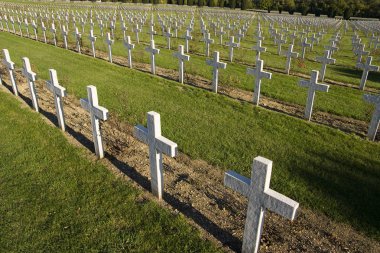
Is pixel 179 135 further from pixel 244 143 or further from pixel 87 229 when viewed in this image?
pixel 87 229

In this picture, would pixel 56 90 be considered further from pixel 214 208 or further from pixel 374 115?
pixel 374 115

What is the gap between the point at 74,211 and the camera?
417 cm

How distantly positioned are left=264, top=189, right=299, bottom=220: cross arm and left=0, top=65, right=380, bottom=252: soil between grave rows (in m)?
0.98

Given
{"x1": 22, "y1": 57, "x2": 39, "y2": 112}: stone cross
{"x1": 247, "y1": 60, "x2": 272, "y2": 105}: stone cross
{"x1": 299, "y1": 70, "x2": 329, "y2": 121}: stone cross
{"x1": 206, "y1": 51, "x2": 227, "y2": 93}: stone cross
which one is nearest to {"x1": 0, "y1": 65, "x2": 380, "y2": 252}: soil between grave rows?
{"x1": 22, "y1": 57, "x2": 39, "y2": 112}: stone cross

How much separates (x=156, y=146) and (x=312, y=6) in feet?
197

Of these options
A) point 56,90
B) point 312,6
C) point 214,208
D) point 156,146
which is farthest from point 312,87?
point 312,6

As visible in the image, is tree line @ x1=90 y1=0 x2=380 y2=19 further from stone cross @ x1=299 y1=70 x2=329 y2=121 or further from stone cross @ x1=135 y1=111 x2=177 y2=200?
stone cross @ x1=135 y1=111 x2=177 y2=200

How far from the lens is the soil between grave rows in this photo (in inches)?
149

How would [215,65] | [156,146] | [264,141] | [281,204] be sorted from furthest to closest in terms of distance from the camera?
[215,65]
[264,141]
[156,146]
[281,204]

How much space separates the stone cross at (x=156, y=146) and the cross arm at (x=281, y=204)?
50.2 inches

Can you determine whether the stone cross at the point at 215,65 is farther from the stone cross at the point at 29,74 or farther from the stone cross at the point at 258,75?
the stone cross at the point at 29,74

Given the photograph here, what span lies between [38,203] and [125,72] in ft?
25.4

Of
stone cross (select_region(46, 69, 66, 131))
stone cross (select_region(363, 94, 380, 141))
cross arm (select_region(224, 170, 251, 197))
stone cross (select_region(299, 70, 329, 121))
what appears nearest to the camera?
cross arm (select_region(224, 170, 251, 197))

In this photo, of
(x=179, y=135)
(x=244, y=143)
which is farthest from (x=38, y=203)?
(x=244, y=143)
